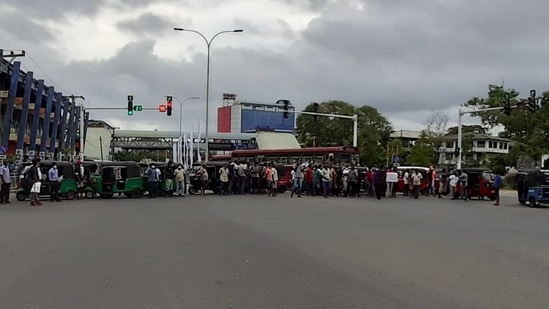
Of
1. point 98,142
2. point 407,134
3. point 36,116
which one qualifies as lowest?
point 98,142

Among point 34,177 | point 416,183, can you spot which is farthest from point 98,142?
point 34,177

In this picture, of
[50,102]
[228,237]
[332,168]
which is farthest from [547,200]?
[50,102]

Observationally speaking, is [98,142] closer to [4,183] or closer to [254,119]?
[254,119]

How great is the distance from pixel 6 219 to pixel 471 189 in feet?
72.0

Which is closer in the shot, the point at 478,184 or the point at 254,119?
the point at 478,184

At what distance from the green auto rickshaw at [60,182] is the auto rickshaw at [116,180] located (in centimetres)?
111

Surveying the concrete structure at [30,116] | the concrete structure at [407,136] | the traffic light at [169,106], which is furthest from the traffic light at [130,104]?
the concrete structure at [407,136]

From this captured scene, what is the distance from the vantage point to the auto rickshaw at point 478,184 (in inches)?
1157

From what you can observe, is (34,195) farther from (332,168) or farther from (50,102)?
(50,102)

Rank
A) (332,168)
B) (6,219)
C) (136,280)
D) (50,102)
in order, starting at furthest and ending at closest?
(50,102), (332,168), (6,219), (136,280)

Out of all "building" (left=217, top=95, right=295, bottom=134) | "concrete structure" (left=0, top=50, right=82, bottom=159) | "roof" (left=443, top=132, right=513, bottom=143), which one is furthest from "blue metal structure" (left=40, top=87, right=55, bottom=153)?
"building" (left=217, top=95, right=295, bottom=134)

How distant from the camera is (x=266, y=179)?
3022 centimetres

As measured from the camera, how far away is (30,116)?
5594cm

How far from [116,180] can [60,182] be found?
2515mm
